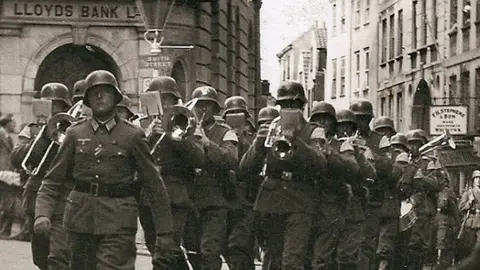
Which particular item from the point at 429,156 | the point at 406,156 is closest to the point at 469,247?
the point at 429,156

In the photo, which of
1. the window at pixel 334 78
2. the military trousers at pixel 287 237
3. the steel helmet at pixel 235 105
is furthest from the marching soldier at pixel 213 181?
the window at pixel 334 78

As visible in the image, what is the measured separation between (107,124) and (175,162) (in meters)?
3.65

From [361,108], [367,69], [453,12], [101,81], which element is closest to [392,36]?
[367,69]

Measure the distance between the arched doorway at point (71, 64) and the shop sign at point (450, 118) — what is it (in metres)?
7.80

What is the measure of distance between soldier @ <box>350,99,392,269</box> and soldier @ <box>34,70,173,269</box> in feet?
23.6

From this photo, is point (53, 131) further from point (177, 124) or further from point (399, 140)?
point (399, 140)

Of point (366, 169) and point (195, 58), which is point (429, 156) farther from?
point (195, 58)

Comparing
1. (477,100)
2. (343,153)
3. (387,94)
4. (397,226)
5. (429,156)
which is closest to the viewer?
(343,153)

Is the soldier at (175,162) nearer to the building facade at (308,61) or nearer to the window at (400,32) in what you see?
the window at (400,32)

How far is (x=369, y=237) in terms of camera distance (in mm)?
18250

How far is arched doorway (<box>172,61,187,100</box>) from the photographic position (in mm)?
32281

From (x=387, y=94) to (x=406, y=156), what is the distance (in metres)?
38.6

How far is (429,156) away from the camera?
21.8 m

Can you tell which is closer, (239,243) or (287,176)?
(287,176)
